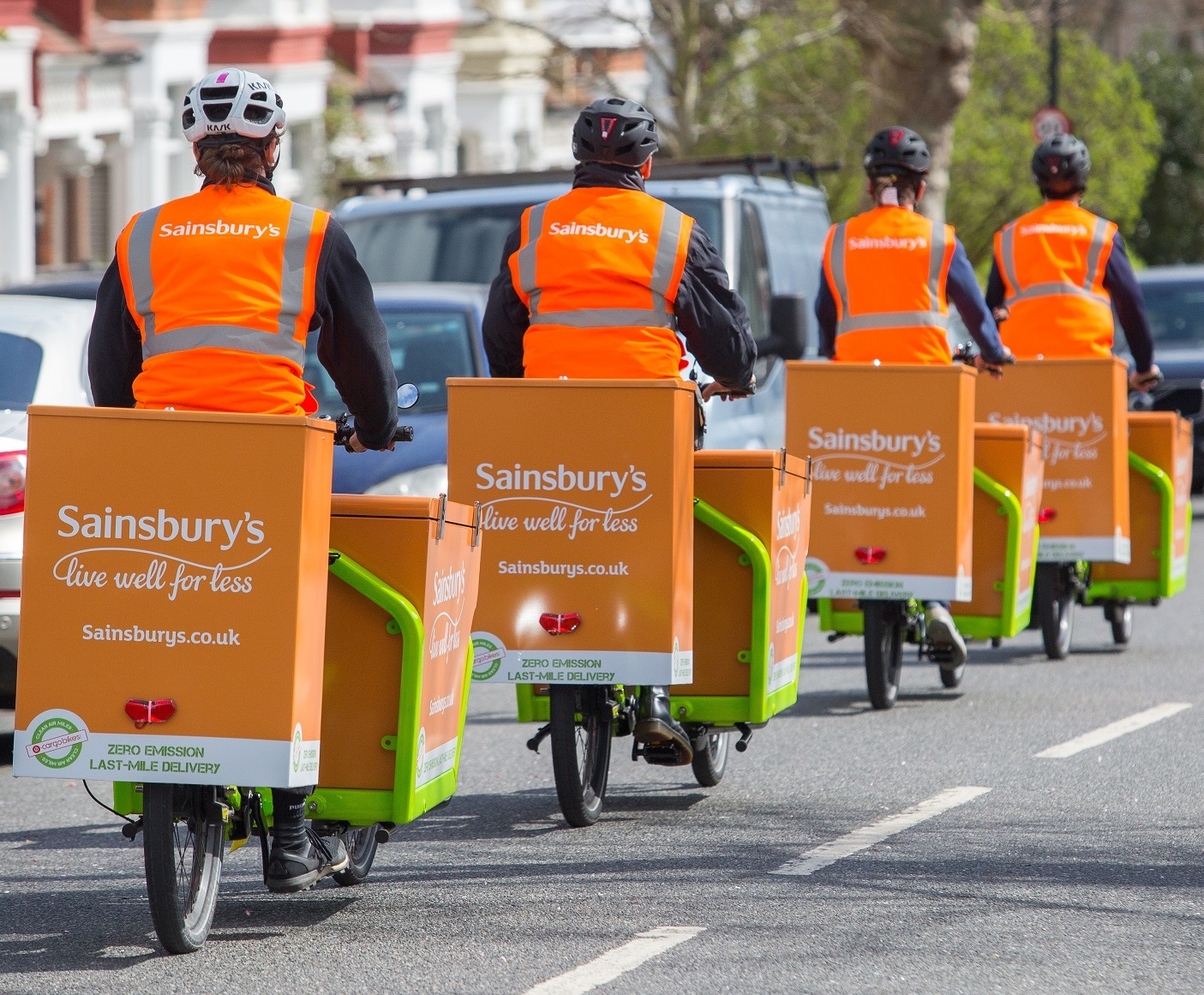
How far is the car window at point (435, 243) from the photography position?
12172 millimetres

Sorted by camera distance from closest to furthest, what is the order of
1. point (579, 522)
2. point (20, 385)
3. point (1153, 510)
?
point (579, 522)
point (20, 385)
point (1153, 510)

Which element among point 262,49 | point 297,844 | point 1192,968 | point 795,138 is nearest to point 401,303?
point 297,844

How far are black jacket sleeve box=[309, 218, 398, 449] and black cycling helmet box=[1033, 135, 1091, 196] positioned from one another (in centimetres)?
554

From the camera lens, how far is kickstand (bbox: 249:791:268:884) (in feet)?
18.0

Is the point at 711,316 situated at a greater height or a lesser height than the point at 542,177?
lesser

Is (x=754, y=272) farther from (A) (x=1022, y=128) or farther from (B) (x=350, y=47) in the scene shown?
(B) (x=350, y=47)

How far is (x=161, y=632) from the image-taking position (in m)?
5.19

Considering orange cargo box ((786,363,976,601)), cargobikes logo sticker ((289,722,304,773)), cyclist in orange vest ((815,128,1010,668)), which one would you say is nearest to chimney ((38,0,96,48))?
cyclist in orange vest ((815,128,1010,668))

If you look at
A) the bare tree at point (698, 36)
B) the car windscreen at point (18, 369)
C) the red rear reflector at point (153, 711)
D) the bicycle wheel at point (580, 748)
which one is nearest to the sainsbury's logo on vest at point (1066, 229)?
the bicycle wheel at point (580, 748)

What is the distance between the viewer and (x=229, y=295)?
5.41 meters

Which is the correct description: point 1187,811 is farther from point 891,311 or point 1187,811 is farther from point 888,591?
point 891,311

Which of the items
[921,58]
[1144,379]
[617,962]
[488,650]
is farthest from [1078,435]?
[921,58]

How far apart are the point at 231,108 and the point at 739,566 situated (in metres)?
2.37

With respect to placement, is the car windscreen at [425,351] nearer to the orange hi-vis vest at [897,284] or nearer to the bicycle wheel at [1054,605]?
the orange hi-vis vest at [897,284]
